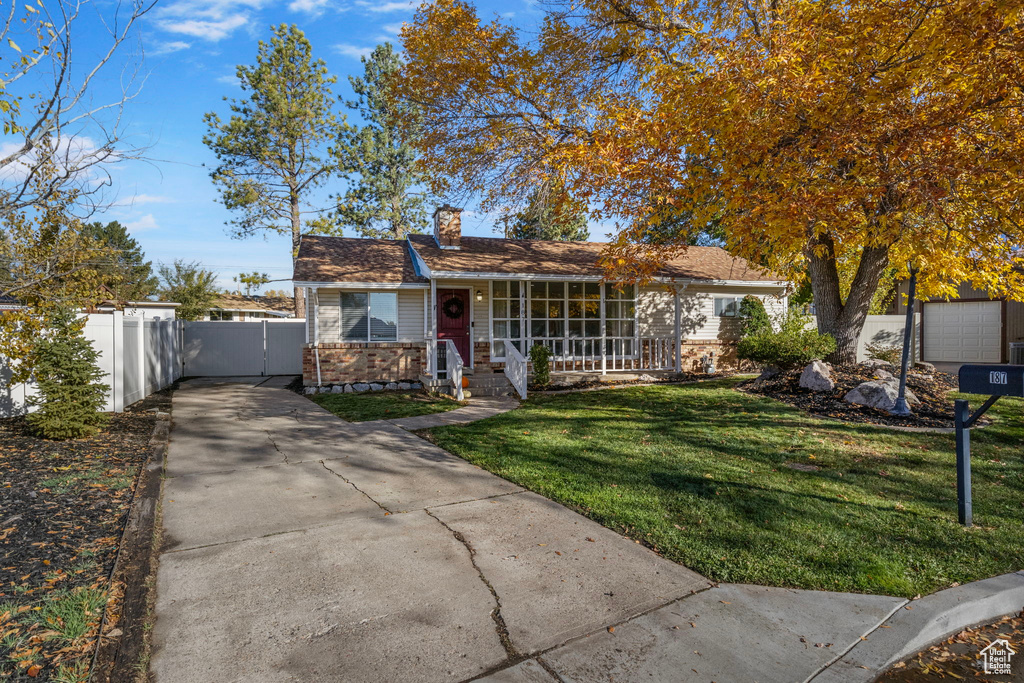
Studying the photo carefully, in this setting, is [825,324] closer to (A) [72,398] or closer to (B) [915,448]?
(B) [915,448]

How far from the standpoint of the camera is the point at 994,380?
4113 mm

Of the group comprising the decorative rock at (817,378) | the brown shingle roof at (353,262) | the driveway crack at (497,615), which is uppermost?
the brown shingle roof at (353,262)

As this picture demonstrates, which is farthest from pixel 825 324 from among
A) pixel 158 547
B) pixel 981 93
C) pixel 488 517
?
pixel 158 547

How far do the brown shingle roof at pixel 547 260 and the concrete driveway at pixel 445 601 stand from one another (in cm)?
861

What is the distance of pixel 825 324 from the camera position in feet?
38.9

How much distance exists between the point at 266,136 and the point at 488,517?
22156 mm

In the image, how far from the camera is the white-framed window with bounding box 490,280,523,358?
14.0 m

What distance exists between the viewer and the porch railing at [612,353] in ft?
46.7

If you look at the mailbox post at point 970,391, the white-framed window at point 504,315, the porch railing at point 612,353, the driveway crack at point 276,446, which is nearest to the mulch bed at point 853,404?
the porch railing at point 612,353

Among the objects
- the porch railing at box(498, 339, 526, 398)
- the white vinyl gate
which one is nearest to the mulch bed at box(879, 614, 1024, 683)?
the porch railing at box(498, 339, 526, 398)

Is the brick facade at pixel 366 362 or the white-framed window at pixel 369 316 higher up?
the white-framed window at pixel 369 316

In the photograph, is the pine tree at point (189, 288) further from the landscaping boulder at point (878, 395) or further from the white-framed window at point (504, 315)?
the landscaping boulder at point (878, 395)

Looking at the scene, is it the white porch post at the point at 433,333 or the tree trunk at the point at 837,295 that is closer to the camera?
the tree trunk at the point at 837,295

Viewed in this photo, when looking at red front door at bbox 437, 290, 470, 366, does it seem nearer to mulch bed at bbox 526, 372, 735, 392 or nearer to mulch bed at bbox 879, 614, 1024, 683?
mulch bed at bbox 526, 372, 735, 392
